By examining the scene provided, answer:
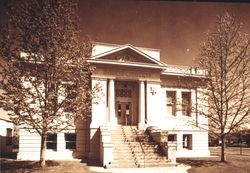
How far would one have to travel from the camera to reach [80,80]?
1917 cm

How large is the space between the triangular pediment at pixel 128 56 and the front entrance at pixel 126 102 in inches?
87.1

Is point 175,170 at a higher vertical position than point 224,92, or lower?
lower

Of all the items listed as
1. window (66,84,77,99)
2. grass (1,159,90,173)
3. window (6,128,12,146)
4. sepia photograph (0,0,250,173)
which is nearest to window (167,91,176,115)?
sepia photograph (0,0,250,173)

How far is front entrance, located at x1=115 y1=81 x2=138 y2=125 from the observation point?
87.7ft

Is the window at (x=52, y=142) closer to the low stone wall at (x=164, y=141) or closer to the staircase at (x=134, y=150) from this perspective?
the staircase at (x=134, y=150)

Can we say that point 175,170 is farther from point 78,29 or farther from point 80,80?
point 78,29

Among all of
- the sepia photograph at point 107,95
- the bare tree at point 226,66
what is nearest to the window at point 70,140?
the sepia photograph at point 107,95

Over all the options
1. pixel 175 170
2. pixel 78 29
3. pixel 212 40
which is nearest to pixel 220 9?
pixel 212 40

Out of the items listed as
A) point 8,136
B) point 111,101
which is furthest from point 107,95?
point 8,136

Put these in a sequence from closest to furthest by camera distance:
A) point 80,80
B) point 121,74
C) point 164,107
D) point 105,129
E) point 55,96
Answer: point 55,96 → point 80,80 → point 105,129 → point 121,74 → point 164,107

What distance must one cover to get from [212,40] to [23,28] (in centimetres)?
1332

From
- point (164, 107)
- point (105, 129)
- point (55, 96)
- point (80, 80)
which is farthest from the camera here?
point (164, 107)

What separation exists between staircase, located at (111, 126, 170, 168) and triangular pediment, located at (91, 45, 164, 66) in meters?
5.75

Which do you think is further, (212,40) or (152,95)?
(152,95)
